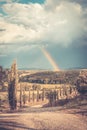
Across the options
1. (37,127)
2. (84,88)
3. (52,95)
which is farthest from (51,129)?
(52,95)

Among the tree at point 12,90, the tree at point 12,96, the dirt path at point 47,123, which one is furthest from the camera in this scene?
the tree at point 12,90

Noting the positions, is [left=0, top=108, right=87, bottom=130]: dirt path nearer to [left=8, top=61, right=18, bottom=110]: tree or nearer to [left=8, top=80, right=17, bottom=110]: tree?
[left=8, top=80, right=17, bottom=110]: tree

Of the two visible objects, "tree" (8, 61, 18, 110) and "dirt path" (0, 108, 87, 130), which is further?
"tree" (8, 61, 18, 110)

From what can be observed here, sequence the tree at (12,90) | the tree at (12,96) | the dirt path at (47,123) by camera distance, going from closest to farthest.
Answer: the dirt path at (47,123) < the tree at (12,96) < the tree at (12,90)

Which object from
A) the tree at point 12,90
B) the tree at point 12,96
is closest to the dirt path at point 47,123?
the tree at point 12,96

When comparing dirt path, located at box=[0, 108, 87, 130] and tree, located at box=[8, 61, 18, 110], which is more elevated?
tree, located at box=[8, 61, 18, 110]

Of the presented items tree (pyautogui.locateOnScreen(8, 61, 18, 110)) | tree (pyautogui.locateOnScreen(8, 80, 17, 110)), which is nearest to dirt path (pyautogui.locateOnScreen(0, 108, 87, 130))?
tree (pyautogui.locateOnScreen(8, 80, 17, 110))

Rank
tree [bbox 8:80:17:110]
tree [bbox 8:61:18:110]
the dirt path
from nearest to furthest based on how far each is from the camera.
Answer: the dirt path
tree [bbox 8:80:17:110]
tree [bbox 8:61:18:110]

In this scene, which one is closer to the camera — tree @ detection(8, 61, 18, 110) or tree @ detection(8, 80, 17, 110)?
tree @ detection(8, 80, 17, 110)

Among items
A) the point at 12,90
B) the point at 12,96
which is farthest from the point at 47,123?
the point at 12,90

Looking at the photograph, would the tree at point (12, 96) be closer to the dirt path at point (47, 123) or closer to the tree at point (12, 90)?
the tree at point (12, 90)

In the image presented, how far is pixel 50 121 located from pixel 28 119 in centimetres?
A: 435

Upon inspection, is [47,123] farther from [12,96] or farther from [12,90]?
[12,90]

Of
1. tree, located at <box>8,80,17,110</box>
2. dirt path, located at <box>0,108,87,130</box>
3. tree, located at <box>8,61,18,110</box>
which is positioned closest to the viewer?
dirt path, located at <box>0,108,87,130</box>
